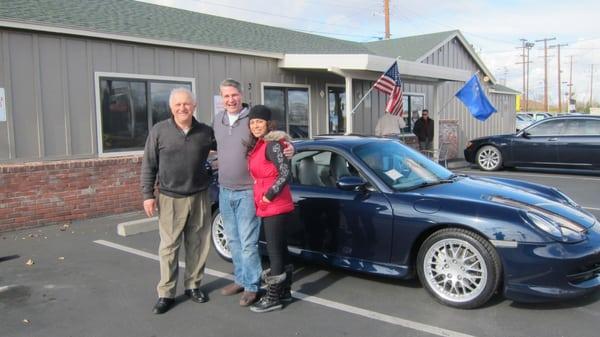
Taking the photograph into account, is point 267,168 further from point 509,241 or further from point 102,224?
point 102,224

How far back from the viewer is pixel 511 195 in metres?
4.50

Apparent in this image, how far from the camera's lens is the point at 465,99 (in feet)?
42.4

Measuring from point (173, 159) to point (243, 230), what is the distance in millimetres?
813

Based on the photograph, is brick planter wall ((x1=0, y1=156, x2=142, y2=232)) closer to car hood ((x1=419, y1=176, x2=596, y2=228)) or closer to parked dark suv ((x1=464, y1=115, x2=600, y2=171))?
car hood ((x1=419, y1=176, x2=596, y2=228))

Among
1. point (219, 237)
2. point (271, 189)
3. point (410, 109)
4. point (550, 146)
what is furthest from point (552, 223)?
point (410, 109)

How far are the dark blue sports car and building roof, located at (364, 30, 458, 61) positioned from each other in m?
12.8

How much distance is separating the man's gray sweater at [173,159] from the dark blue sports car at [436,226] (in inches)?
45.5

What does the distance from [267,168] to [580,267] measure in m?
2.49

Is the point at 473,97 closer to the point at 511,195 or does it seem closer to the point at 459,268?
the point at 511,195

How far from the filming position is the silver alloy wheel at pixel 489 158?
46.6 feet

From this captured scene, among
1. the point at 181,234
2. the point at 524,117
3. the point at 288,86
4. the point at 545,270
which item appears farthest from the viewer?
the point at 524,117

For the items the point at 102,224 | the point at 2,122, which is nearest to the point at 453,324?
the point at 102,224

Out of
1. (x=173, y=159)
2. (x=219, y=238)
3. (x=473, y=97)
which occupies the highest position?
(x=473, y=97)

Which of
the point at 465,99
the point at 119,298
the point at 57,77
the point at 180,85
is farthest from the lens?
the point at 465,99
